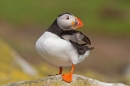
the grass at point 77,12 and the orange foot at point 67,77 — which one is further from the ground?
the grass at point 77,12

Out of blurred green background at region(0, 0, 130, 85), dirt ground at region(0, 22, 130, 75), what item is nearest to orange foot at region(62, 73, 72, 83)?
blurred green background at region(0, 0, 130, 85)

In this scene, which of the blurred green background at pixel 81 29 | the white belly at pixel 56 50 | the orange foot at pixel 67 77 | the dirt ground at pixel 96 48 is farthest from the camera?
the dirt ground at pixel 96 48

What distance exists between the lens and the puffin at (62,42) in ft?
13.6

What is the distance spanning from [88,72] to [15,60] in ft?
12.6

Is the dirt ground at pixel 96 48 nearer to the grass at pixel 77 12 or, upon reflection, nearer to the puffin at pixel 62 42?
the grass at pixel 77 12

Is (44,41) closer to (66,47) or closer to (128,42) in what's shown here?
(66,47)

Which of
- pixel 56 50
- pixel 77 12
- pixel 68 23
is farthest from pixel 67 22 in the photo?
pixel 77 12

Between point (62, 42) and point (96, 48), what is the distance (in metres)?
11.7

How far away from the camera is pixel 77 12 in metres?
22.4

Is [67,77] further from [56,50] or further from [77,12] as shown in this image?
[77,12]

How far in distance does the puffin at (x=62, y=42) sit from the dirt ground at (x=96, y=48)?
27.7ft

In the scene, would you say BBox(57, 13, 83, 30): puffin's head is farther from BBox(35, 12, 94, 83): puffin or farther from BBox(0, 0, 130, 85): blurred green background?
BBox(0, 0, 130, 85): blurred green background

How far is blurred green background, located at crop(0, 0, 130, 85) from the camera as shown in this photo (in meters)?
9.57

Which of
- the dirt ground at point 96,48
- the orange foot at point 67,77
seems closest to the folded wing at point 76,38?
the orange foot at point 67,77
